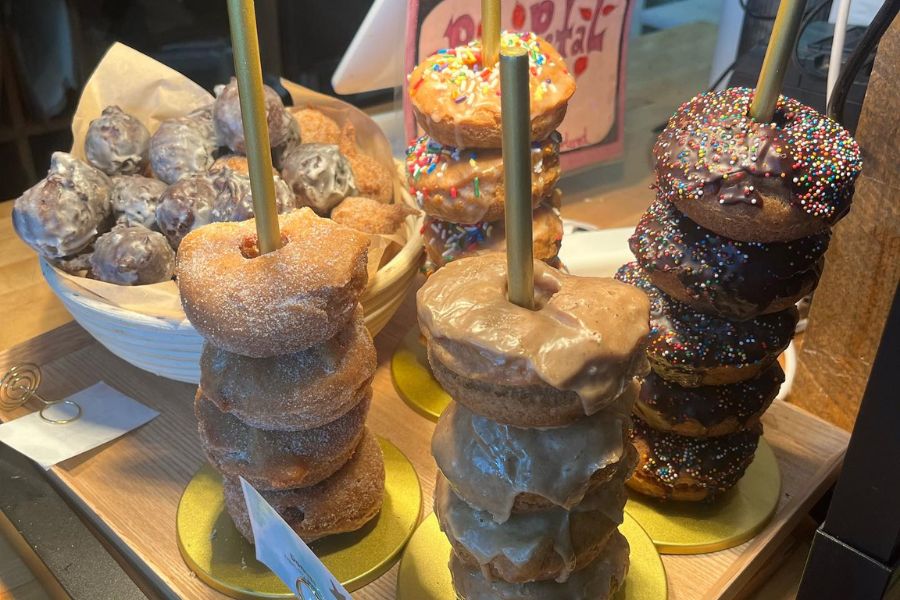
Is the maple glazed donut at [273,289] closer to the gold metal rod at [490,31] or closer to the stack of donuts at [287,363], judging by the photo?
the stack of donuts at [287,363]

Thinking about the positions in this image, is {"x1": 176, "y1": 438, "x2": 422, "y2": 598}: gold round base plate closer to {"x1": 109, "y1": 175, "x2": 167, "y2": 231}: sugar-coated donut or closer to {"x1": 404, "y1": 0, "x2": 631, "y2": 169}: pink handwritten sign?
{"x1": 109, "y1": 175, "x2": 167, "y2": 231}: sugar-coated donut

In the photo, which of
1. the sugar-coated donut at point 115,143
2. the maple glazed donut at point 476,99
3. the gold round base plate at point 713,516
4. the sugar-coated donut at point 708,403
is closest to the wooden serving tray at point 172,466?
the gold round base plate at point 713,516

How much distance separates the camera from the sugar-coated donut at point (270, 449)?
2.28ft

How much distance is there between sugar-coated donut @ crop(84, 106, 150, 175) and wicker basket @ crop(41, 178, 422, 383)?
16 centimetres

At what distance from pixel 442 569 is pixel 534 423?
0.29 meters

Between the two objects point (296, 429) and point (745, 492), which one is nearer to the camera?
point (296, 429)

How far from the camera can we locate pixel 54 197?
925 millimetres

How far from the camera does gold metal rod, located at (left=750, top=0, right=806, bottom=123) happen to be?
1.86 ft

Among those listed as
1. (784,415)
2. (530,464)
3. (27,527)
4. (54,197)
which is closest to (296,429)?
(530,464)

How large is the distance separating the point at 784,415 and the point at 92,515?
2.48 ft

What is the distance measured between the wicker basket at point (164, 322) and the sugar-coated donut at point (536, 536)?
37cm

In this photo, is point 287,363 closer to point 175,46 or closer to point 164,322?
point 164,322

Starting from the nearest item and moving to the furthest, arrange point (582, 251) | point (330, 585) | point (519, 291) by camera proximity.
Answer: point (519, 291)
point (330, 585)
point (582, 251)

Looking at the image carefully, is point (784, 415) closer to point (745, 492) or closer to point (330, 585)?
point (745, 492)
